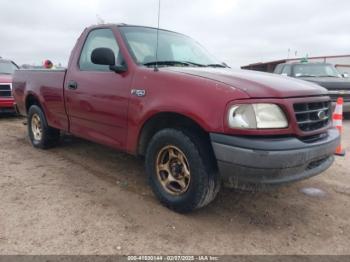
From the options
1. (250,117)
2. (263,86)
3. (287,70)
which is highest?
(287,70)

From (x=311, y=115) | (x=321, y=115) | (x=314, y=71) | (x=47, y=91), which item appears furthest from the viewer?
(x=314, y=71)

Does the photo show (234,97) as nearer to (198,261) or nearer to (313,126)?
(313,126)

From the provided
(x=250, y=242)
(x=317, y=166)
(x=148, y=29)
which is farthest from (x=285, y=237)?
(x=148, y=29)

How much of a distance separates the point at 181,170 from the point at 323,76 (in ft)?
26.0

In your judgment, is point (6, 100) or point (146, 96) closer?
point (146, 96)

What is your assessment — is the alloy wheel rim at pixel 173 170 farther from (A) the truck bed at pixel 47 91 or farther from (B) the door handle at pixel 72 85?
(A) the truck bed at pixel 47 91

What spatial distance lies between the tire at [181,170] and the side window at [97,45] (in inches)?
46.5

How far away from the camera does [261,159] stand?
2.50 m

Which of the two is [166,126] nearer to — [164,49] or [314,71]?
[164,49]

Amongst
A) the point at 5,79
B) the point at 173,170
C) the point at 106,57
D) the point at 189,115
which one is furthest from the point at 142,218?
the point at 5,79

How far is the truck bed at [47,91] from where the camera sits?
15.0 feet

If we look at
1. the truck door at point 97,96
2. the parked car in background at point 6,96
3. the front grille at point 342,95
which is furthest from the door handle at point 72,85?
the front grille at point 342,95

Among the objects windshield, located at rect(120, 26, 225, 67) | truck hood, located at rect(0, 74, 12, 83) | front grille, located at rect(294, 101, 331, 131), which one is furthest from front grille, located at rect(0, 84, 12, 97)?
front grille, located at rect(294, 101, 331, 131)

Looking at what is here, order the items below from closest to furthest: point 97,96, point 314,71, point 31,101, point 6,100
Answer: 1. point 97,96
2. point 31,101
3. point 6,100
4. point 314,71
